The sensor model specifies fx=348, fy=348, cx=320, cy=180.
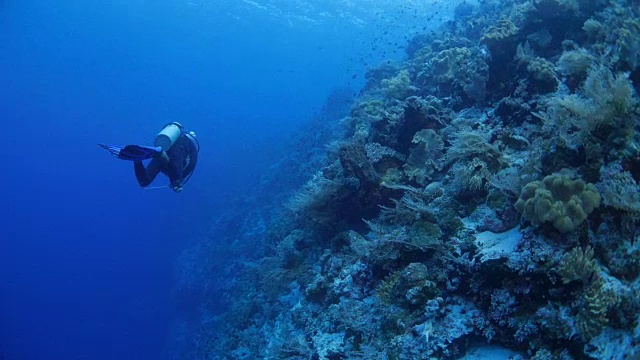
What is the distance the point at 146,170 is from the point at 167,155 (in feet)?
2.25

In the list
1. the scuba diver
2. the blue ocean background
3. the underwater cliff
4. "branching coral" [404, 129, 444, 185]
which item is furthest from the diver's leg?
the blue ocean background

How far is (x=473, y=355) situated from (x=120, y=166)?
286 ft

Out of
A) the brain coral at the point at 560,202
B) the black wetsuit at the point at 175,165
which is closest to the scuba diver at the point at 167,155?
the black wetsuit at the point at 175,165

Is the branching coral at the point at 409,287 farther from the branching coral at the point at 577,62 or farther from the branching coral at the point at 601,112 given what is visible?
the branching coral at the point at 577,62

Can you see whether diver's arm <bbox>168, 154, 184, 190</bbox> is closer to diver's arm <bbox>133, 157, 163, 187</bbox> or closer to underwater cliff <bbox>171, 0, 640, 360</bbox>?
diver's arm <bbox>133, 157, 163, 187</bbox>

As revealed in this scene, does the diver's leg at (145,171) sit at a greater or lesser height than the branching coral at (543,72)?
greater

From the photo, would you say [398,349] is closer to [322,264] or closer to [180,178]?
→ [322,264]

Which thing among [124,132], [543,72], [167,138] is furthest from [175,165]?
[124,132]

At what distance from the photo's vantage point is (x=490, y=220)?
183 inches

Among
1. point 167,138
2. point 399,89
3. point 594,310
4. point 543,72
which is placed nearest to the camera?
point 594,310

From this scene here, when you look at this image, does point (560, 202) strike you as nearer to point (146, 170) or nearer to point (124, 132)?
point (146, 170)

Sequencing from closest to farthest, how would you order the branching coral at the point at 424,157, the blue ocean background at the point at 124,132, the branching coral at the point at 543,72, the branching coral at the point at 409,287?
1. the branching coral at the point at 409,287
2. the branching coral at the point at 543,72
3. the branching coral at the point at 424,157
4. the blue ocean background at the point at 124,132

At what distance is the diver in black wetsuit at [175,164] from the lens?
25.3ft

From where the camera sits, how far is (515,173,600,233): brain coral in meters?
3.40
